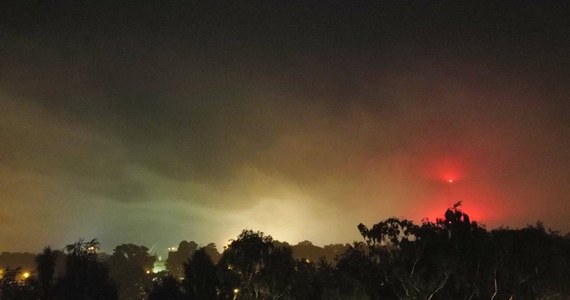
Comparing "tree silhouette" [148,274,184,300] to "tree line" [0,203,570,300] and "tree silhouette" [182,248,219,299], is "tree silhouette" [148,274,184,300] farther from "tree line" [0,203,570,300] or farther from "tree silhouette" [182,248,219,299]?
"tree line" [0,203,570,300]

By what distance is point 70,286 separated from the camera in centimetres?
4734

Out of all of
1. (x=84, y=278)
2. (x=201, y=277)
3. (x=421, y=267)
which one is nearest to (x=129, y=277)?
(x=84, y=278)

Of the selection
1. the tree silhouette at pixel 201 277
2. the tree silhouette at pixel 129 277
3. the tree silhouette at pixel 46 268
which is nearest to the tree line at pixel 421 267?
the tree silhouette at pixel 201 277

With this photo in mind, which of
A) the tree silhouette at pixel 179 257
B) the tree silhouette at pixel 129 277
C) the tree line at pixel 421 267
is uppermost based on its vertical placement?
the tree silhouette at pixel 179 257

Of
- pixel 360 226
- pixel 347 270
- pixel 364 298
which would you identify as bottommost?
pixel 364 298

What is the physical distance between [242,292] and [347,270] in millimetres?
8156

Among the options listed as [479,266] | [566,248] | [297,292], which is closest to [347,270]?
[297,292]

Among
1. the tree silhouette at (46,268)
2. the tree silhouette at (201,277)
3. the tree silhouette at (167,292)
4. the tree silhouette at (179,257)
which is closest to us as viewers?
the tree silhouette at (201,277)

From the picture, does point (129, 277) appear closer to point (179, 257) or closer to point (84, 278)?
point (84, 278)

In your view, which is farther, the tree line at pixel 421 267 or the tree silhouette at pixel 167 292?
the tree silhouette at pixel 167 292

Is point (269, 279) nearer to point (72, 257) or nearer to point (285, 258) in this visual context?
point (285, 258)

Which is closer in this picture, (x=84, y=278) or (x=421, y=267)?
(x=421, y=267)

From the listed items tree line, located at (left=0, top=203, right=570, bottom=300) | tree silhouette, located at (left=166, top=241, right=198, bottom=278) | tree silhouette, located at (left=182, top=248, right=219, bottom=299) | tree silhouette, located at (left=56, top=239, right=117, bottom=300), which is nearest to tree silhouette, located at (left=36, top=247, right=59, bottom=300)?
tree silhouette, located at (left=56, top=239, right=117, bottom=300)

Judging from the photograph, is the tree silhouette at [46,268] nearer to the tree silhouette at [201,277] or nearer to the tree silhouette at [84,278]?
the tree silhouette at [84,278]
